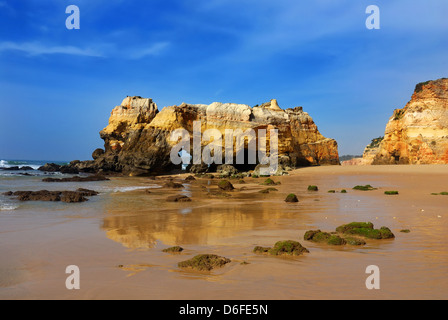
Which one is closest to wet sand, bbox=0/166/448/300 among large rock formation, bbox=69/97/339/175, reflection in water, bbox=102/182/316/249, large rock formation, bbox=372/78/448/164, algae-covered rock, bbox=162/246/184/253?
reflection in water, bbox=102/182/316/249

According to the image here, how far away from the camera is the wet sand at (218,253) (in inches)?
131

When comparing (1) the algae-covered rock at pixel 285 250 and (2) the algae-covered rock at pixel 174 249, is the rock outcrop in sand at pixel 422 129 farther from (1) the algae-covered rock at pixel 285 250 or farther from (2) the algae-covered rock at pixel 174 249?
(2) the algae-covered rock at pixel 174 249

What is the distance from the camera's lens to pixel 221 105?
32.7 meters

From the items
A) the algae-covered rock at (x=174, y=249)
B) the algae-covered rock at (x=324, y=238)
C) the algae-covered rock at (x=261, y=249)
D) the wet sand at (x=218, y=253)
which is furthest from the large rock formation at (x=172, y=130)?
the algae-covered rock at (x=261, y=249)

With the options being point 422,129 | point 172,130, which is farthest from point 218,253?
point 422,129

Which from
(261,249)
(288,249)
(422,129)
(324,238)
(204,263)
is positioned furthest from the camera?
(422,129)

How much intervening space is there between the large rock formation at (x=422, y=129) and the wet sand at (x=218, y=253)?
94.1ft

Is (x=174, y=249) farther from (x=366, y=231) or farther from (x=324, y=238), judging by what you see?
(x=366, y=231)

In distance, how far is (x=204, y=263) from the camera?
13.5 feet

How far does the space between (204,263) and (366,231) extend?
10.8ft

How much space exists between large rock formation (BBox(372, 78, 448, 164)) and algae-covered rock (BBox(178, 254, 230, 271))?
35126 mm
